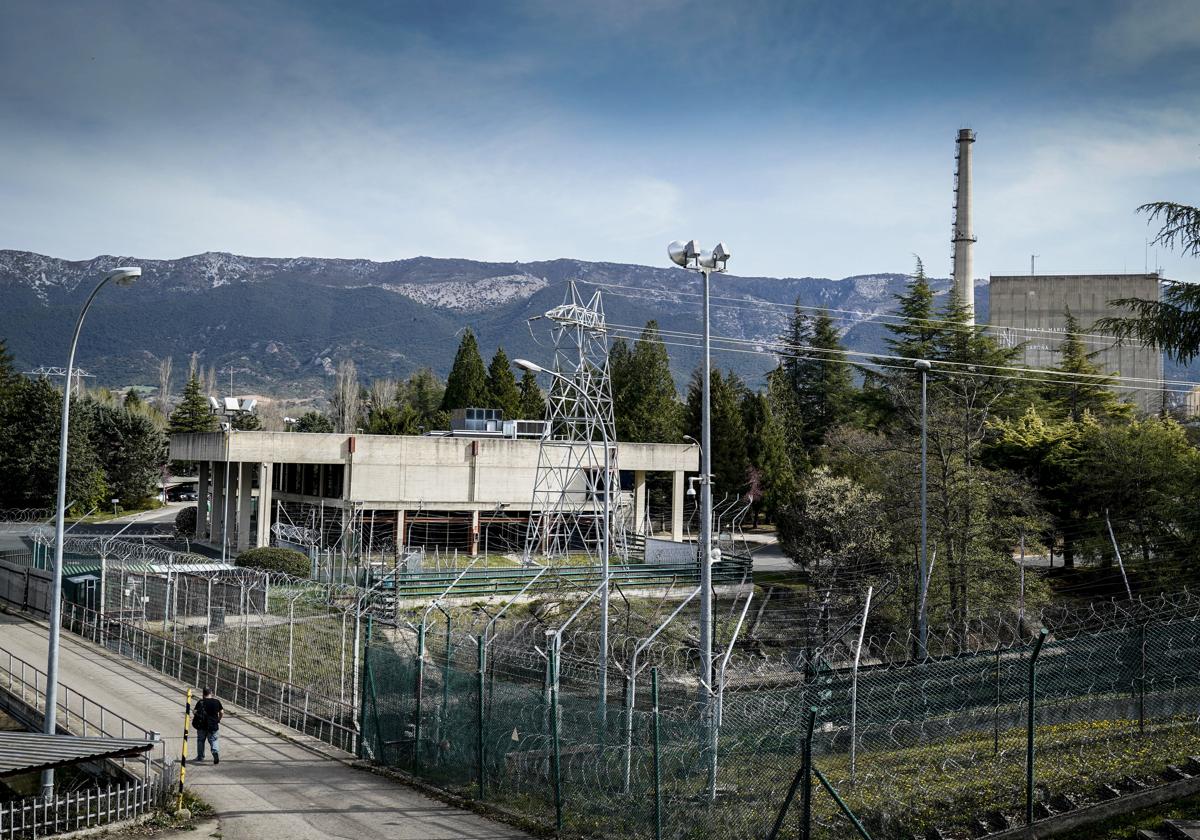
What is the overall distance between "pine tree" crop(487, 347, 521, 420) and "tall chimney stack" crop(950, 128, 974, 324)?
3619cm

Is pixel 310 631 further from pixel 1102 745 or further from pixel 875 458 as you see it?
pixel 875 458

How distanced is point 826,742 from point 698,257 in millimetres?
7420

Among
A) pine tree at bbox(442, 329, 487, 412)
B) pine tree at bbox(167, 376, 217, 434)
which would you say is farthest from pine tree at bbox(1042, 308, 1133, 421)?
pine tree at bbox(167, 376, 217, 434)

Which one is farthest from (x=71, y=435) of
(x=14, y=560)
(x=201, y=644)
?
(x=201, y=644)

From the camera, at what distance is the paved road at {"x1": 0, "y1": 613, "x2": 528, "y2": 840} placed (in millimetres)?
13828

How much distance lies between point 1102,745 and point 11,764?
14493 mm

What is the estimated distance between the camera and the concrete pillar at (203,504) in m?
54.7

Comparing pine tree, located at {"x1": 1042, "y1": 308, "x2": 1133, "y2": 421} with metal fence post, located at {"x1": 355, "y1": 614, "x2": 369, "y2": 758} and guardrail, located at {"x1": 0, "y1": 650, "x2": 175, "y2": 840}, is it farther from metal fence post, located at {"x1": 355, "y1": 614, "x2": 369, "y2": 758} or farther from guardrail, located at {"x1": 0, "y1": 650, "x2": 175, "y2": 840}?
guardrail, located at {"x1": 0, "y1": 650, "x2": 175, "y2": 840}

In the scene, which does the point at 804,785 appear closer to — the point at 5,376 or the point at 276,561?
the point at 276,561

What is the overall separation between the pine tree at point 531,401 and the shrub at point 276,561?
44.4 metres

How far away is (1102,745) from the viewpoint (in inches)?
575

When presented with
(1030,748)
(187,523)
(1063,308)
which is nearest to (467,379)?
(187,523)

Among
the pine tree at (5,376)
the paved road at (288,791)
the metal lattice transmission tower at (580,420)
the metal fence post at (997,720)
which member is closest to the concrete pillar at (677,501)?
the metal lattice transmission tower at (580,420)

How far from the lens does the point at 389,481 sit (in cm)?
4853
